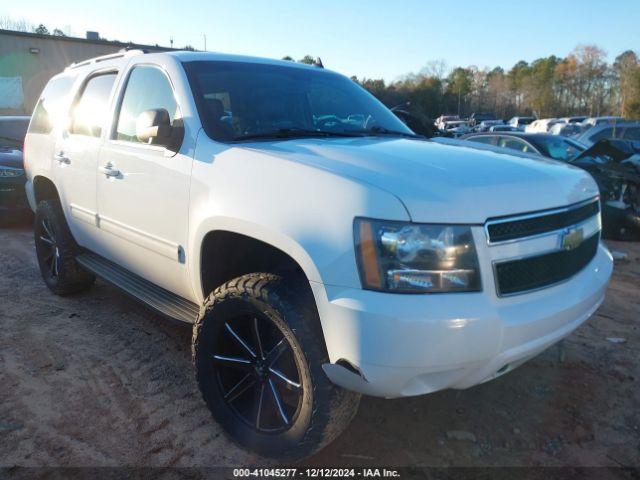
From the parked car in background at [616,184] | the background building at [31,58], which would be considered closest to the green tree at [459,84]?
the background building at [31,58]

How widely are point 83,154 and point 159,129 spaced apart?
1267 millimetres

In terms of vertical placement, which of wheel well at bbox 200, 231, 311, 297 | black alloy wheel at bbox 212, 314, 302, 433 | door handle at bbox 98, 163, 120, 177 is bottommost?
black alloy wheel at bbox 212, 314, 302, 433

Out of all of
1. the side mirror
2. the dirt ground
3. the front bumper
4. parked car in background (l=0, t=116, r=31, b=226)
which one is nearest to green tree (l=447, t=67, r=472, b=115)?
parked car in background (l=0, t=116, r=31, b=226)

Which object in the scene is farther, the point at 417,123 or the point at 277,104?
the point at 417,123

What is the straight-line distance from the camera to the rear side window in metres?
4.27

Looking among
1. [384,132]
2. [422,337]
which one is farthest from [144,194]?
[422,337]

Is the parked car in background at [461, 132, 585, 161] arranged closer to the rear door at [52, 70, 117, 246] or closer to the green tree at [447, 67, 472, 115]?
the rear door at [52, 70, 117, 246]

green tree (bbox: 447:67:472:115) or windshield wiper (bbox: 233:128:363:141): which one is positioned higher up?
green tree (bbox: 447:67:472:115)

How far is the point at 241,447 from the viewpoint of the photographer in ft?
8.26

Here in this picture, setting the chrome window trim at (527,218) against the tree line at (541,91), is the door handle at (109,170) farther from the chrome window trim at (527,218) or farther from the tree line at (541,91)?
the tree line at (541,91)

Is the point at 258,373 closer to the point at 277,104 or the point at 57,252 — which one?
the point at 277,104

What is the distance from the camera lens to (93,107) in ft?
12.4

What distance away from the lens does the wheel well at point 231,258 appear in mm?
2537

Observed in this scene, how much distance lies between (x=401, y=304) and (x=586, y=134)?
12330 mm
